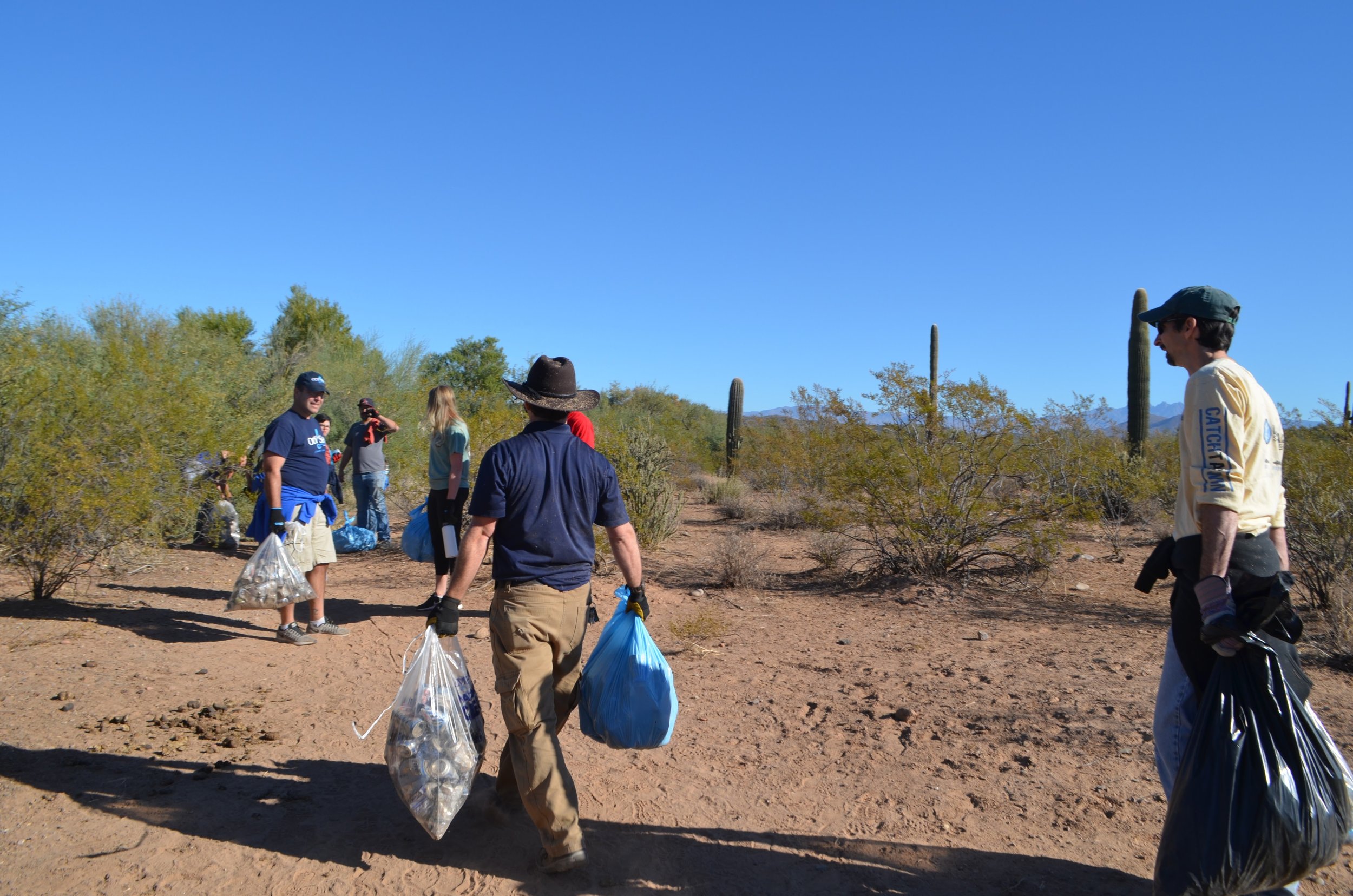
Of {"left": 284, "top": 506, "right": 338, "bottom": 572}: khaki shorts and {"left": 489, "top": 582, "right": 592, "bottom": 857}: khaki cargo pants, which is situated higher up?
{"left": 284, "top": 506, "right": 338, "bottom": 572}: khaki shorts

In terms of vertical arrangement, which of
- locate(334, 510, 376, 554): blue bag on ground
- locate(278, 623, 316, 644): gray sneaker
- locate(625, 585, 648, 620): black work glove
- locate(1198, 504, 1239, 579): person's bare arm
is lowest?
locate(278, 623, 316, 644): gray sneaker

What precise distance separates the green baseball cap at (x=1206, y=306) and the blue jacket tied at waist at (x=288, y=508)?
17.2 feet

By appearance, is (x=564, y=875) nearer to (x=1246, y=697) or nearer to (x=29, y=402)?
(x=1246, y=697)

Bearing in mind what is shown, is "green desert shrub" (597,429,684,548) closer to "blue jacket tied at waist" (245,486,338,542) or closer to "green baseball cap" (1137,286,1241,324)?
"blue jacket tied at waist" (245,486,338,542)

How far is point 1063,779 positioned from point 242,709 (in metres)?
4.25

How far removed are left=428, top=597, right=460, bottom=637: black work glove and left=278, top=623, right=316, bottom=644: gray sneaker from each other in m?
3.30

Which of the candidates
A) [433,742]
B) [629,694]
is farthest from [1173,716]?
[433,742]

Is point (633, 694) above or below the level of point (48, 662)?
above

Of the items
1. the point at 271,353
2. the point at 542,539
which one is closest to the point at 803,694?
the point at 542,539

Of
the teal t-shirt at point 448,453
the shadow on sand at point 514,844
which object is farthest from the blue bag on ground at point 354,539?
the shadow on sand at point 514,844

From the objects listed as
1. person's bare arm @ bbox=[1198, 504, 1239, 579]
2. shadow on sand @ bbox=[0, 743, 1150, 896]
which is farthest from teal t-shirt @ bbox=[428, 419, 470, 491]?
person's bare arm @ bbox=[1198, 504, 1239, 579]

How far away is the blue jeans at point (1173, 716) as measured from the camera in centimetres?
272

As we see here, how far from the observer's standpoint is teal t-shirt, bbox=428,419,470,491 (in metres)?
6.68

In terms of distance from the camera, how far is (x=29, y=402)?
663 cm
